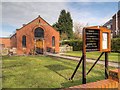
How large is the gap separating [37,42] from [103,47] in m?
25.0

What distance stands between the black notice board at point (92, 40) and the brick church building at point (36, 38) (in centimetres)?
2396

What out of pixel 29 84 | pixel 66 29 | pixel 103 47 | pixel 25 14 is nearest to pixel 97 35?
pixel 103 47

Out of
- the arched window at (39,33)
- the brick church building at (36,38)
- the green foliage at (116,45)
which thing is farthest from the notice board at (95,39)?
the arched window at (39,33)

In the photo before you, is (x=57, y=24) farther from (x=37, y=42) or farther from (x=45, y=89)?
(x=45, y=89)

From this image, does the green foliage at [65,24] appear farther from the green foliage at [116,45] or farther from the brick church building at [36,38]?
the green foliage at [116,45]

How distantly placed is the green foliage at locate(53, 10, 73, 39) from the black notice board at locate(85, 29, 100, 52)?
5046cm

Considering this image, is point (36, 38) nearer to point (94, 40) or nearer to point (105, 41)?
point (105, 41)

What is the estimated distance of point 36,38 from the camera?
1188 inches

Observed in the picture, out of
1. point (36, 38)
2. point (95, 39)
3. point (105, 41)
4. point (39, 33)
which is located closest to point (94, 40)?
point (95, 39)

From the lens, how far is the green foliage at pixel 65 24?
5744cm

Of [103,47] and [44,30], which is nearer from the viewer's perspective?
[103,47]

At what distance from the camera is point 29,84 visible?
6695mm

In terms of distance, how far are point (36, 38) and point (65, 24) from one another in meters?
29.7

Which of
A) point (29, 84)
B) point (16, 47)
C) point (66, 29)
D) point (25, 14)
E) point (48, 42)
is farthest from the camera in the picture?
point (66, 29)
